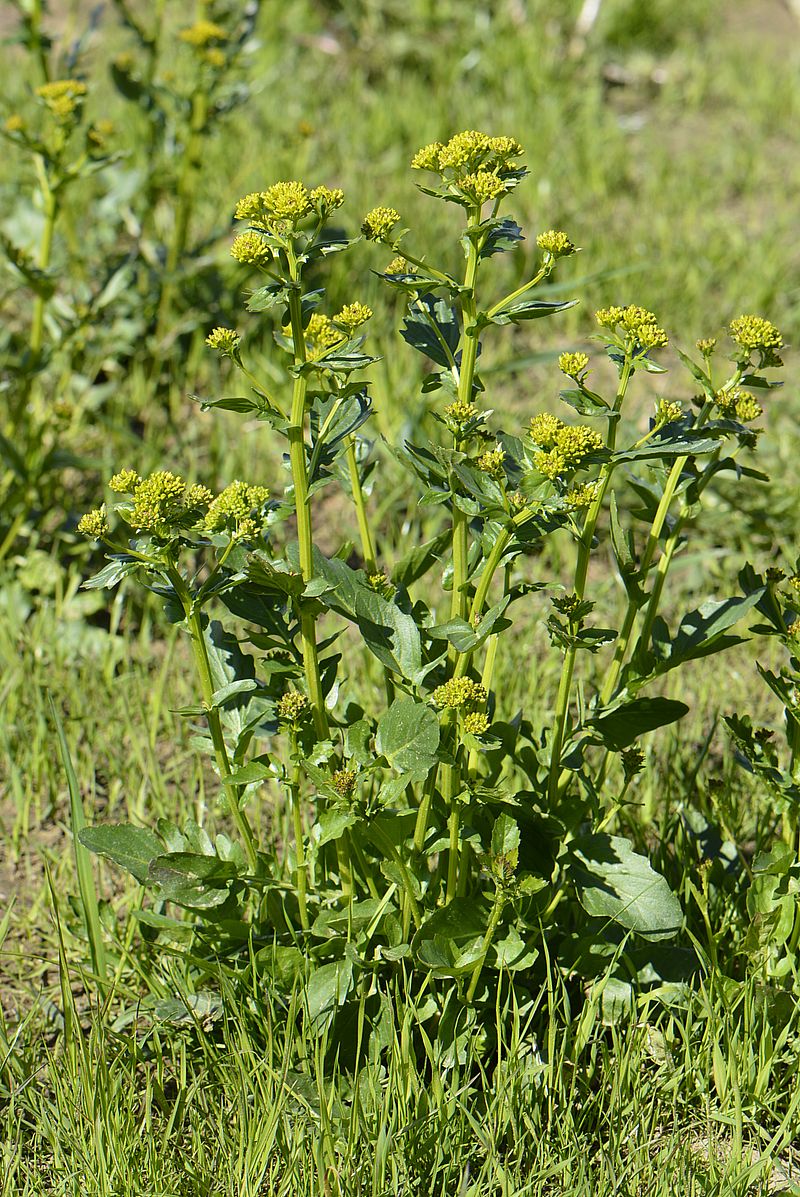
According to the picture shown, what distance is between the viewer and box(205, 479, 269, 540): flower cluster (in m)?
1.46

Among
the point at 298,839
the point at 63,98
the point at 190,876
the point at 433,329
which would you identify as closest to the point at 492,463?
the point at 433,329

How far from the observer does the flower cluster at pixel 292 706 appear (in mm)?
1552

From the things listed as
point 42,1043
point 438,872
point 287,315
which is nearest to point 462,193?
point 287,315

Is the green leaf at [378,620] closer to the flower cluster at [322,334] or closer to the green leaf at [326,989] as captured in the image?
the flower cluster at [322,334]

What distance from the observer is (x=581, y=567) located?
1.62 m

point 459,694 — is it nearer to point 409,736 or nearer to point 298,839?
point 409,736

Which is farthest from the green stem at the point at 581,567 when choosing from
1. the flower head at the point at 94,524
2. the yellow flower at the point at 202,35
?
the yellow flower at the point at 202,35

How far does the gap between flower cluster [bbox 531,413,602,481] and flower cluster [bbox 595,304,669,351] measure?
0.17 metres

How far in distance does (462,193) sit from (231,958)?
1097mm

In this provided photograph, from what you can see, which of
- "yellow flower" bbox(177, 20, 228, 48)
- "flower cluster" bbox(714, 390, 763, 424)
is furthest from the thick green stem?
"yellow flower" bbox(177, 20, 228, 48)

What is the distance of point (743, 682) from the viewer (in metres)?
2.73

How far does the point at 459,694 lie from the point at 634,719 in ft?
0.94

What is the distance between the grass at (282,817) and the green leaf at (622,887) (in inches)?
5.5

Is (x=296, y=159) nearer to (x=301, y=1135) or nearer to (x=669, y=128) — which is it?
(x=669, y=128)
